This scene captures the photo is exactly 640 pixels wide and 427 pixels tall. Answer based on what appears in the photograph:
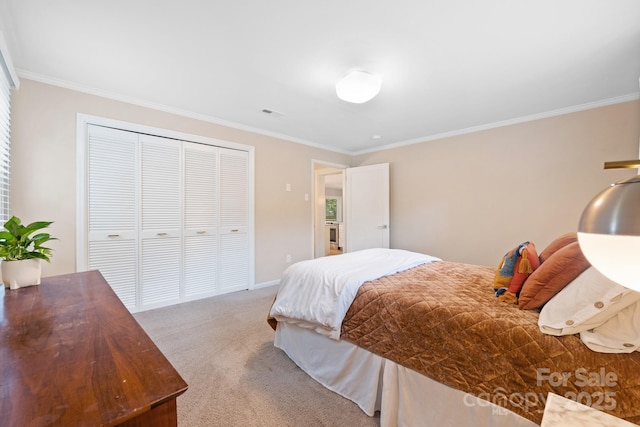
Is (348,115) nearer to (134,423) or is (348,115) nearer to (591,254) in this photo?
(591,254)

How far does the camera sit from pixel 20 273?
142cm

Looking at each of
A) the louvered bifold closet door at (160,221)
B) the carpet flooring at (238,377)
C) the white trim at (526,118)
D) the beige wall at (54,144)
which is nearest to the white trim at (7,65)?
the beige wall at (54,144)

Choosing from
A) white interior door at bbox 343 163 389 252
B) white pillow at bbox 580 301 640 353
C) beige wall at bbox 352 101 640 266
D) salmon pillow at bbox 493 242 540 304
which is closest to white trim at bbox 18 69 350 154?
white interior door at bbox 343 163 389 252

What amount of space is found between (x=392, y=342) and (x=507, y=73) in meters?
2.47

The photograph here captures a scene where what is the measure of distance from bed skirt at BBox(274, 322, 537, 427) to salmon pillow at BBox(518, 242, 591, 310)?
51 centimetres

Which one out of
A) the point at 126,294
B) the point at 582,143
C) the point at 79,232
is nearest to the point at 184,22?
the point at 79,232

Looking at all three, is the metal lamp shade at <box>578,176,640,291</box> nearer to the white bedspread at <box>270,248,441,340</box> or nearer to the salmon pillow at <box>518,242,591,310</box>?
the salmon pillow at <box>518,242,591,310</box>

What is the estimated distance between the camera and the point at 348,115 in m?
3.31

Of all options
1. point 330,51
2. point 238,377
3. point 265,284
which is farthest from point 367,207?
point 238,377

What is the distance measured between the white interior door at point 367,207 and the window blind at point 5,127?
4.20 metres

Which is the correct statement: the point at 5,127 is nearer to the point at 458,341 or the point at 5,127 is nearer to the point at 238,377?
the point at 238,377

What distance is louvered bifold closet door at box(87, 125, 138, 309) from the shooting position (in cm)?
Answer: 268

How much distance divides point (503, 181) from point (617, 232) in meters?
3.46

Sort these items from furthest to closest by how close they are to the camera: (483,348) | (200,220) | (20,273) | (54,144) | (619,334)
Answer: (200,220)
(54,144)
(20,273)
(483,348)
(619,334)
